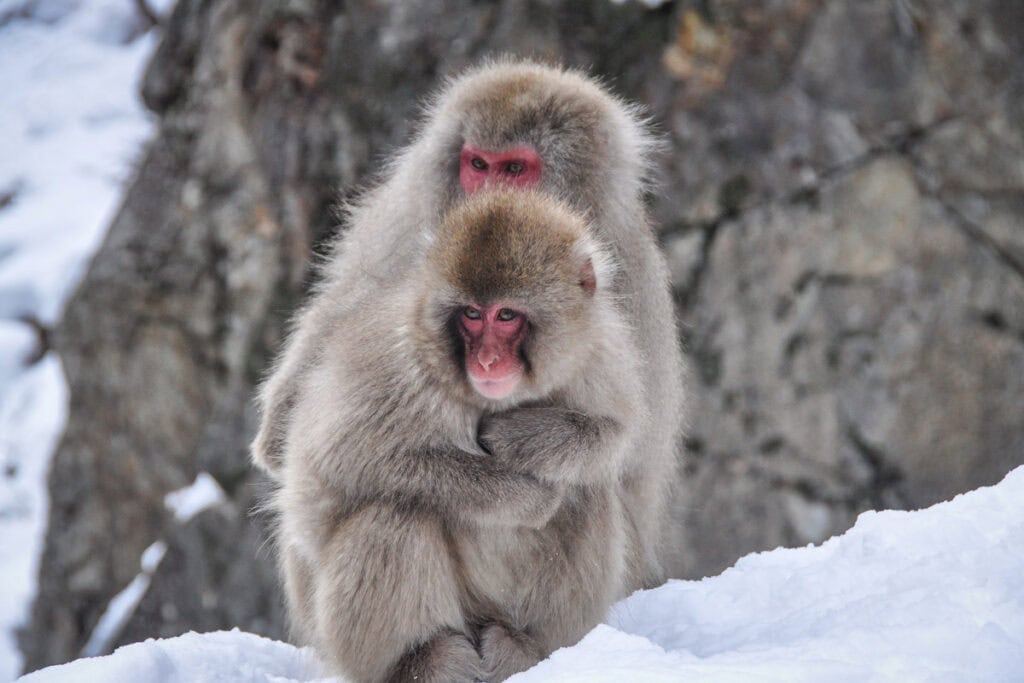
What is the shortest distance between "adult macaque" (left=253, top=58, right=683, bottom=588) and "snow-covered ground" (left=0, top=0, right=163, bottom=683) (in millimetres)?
4779

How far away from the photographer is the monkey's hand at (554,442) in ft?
8.14

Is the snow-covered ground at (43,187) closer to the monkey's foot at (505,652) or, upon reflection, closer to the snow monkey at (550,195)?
the snow monkey at (550,195)

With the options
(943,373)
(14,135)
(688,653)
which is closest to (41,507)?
(14,135)

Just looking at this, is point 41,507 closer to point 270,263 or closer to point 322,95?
point 270,263

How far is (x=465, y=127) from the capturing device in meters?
3.42

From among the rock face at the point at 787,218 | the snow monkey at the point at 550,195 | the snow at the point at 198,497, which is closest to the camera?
the snow monkey at the point at 550,195

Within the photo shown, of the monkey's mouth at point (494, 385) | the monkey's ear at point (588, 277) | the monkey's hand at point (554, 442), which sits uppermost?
the monkey's ear at point (588, 277)

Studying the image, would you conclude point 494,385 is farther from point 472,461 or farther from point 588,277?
point 588,277

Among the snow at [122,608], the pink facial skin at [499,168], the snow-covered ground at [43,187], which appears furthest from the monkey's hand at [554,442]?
the snow-covered ground at [43,187]

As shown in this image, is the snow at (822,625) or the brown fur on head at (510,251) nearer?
the snow at (822,625)

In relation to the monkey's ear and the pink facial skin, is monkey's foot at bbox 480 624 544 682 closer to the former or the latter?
the monkey's ear

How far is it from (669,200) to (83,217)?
4963 millimetres

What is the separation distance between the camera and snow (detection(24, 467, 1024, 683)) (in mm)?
1842

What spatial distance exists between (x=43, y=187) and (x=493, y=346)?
8.03 m
